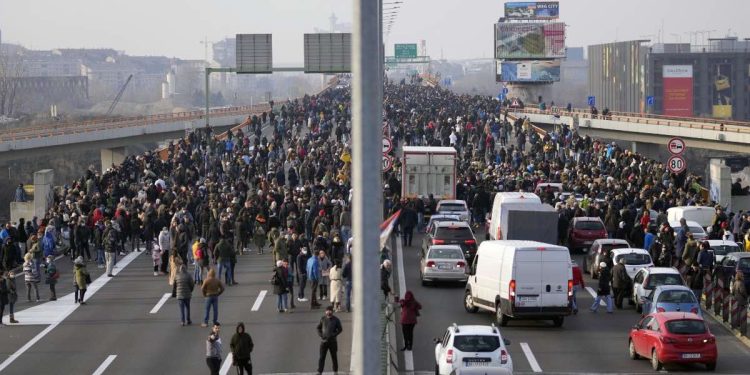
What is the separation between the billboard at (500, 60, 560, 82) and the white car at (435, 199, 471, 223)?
94.8 metres

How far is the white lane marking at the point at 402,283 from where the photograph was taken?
23.6 meters

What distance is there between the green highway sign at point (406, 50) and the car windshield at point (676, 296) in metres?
162

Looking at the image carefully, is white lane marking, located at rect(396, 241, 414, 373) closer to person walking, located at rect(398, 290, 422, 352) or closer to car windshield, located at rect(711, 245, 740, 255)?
person walking, located at rect(398, 290, 422, 352)

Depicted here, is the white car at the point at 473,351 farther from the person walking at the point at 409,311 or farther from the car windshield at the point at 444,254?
the car windshield at the point at 444,254

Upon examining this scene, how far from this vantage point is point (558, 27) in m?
137

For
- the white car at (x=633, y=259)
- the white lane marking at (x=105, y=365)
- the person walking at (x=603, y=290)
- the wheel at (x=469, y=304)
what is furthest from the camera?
the white car at (x=633, y=259)

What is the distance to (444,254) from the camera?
3284 centimetres

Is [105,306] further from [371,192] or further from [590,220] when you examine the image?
[371,192]

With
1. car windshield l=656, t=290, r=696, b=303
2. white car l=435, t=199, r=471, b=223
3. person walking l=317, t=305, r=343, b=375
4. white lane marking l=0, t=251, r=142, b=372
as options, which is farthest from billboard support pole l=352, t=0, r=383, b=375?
white car l=435, t=199, r=471, b=223

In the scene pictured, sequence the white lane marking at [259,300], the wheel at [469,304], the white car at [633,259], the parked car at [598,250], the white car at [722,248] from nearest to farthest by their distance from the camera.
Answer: the wheel at [469,304] < the white lane marking at [259,300] < the white car at [633,259] < the parked car at [598,250] < the white car at [722,248]

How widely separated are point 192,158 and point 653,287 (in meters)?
29.0

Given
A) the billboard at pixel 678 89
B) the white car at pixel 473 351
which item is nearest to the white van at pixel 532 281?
the white car at pixel 473 351

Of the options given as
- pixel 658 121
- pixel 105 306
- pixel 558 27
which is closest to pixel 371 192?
pixel 105 306

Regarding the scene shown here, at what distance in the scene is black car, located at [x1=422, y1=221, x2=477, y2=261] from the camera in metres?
35.5
